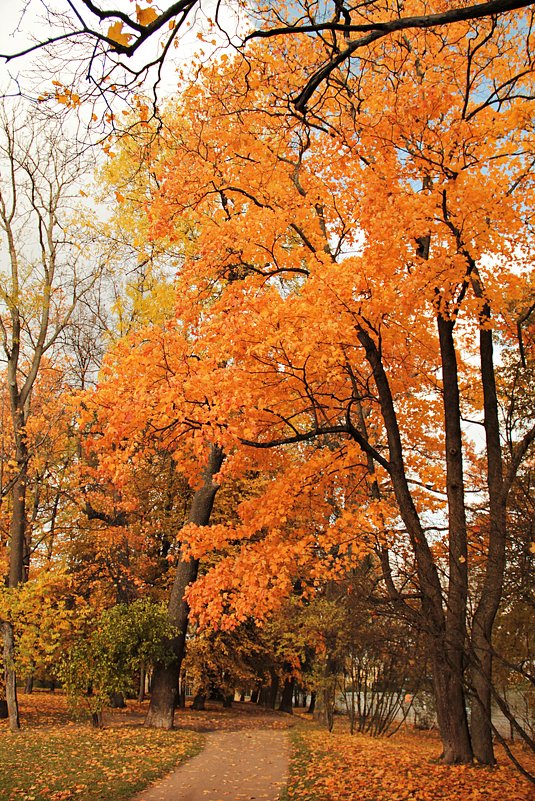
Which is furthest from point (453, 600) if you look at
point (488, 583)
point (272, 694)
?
point (272, 694)

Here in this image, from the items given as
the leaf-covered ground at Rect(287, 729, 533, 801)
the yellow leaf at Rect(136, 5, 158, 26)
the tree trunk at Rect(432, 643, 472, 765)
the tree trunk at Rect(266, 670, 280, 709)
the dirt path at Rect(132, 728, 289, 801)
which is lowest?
the tree trunk at Rect(266, 670, 280, 709)

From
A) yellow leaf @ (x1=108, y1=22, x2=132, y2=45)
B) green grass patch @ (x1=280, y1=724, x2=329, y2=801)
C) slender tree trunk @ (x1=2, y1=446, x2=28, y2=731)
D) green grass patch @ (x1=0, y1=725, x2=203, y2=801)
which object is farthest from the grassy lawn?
yellow leaf @ (x1=108, y1=22, x2=132, y2=45)

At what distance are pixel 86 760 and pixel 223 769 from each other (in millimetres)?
1892

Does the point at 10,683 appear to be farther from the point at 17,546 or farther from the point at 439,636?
the point at 439,636

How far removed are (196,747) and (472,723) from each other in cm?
506

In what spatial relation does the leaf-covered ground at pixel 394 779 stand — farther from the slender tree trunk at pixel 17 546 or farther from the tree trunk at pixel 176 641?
the slender tree trunk at pixel 17 546

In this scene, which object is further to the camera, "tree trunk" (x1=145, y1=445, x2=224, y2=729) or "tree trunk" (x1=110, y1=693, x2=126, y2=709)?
"tree trunk" (x1=110, y1=693, x2=126, y2=709)

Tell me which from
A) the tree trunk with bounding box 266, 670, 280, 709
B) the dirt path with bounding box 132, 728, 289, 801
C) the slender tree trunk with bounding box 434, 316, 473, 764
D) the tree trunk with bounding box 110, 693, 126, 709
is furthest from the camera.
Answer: the tree trunk with bounding box 266, 670, 280, 709

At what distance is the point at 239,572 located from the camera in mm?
8219

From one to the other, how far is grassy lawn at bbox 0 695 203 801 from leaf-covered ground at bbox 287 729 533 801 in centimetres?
192

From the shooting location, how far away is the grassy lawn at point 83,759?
6.45 metres

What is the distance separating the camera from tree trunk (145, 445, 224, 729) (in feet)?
43.4

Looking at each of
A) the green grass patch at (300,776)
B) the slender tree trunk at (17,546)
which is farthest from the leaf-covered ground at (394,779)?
the slender tree trunk at (17,546)

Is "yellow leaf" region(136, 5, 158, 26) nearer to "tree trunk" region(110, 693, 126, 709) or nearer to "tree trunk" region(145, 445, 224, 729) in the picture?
"tree trunk" region(145, 445, 224, 729)
